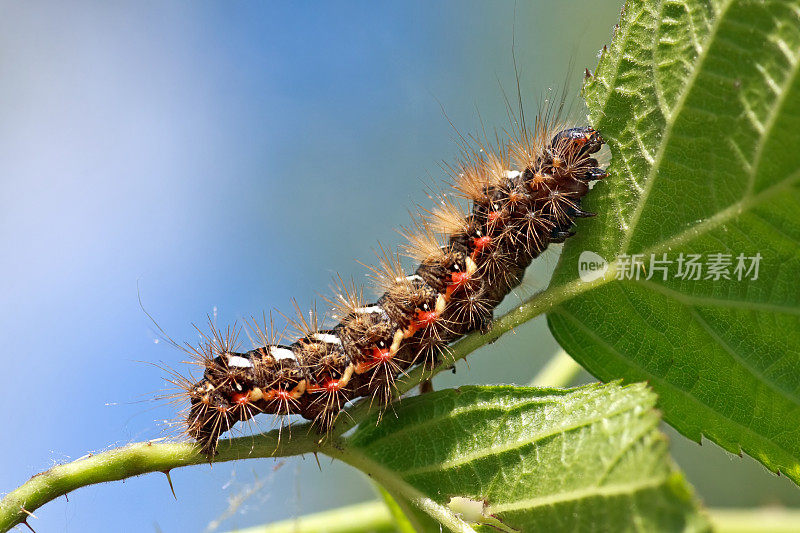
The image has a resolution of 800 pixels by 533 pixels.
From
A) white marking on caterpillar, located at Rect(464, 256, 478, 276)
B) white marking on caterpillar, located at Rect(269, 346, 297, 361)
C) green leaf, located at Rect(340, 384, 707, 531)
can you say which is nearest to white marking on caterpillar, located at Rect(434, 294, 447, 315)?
white marking on caterpillar, located at Rect(464, 256, 478, 276)

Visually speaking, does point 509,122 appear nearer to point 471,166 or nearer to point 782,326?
point 471,166

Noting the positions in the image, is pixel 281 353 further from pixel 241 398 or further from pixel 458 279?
pixel 458 279

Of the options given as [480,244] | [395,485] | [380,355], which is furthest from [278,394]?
[480,244]

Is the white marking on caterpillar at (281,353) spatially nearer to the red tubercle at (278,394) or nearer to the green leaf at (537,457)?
the red tubercle at (278,394)

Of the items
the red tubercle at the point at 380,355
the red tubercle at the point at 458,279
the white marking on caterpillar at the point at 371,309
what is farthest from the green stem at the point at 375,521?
the red tubercle at the point at 458,279

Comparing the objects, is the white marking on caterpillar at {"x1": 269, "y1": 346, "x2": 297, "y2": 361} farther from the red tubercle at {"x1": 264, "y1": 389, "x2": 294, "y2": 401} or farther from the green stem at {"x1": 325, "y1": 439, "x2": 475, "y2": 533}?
the green stem at {"x1": 325, "y1": 439, "x2": 475, "y2": 533}
